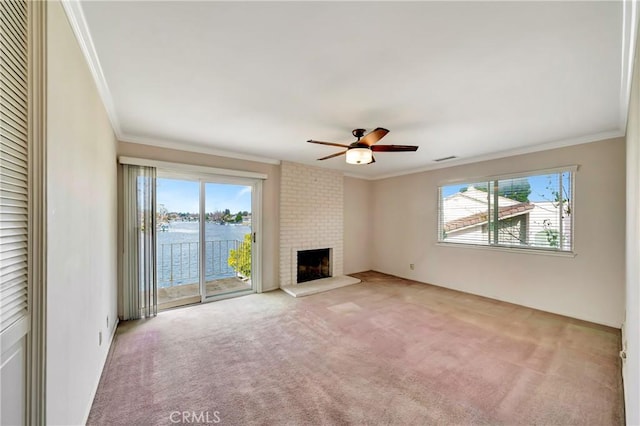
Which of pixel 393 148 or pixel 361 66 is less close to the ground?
pixel 361 66

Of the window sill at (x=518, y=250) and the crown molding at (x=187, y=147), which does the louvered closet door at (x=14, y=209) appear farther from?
the window sill at (x=518, y=250)

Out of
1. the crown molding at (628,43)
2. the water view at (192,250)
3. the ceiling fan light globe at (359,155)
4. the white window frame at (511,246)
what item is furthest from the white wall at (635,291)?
the water view at (192,250)

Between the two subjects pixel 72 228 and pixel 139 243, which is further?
pixel 139 243

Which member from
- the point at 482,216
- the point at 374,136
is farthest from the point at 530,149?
the point at 374,136

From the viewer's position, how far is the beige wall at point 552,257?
3.11 metres

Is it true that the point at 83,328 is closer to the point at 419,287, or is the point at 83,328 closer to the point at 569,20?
the point at 569,20

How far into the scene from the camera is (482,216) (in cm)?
441

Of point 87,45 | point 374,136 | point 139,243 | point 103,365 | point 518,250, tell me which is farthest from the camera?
point 518,250

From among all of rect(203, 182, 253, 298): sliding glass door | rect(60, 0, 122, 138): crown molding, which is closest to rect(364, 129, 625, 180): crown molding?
rect(203, 182, 253, 298): sliding glass door

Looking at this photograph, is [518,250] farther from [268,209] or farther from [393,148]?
[268,209]

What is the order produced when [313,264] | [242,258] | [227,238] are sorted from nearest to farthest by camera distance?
[227,238] < [242,258] < [313,264]

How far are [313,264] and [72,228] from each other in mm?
4373

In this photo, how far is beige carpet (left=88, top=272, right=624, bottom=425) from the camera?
177cm

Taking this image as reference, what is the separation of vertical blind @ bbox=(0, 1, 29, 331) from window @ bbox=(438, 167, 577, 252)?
17.1 ft
